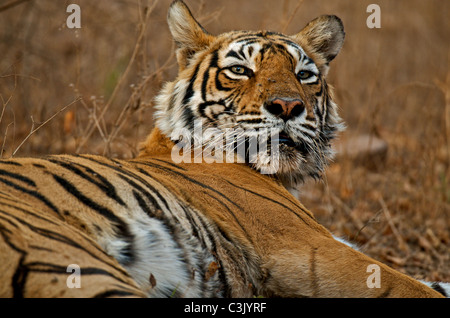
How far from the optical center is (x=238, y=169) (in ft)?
10.7

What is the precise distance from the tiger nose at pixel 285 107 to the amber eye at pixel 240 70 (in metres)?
0.37

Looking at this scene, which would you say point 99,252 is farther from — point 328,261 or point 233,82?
point 233,82

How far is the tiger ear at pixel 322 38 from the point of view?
397 centimetres

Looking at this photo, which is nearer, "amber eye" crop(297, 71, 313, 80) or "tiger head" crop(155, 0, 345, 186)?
"tiger head" crop(155, 0, 345, 186)

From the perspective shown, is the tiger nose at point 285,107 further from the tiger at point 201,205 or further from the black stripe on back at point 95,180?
the black stripe on back at point 95,180

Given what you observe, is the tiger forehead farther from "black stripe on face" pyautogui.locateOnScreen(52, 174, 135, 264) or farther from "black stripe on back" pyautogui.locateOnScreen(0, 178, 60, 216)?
"black stripe on back" pyautogui.locateOnScreen(0, 178, 60, 216)

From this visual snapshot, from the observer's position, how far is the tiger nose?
10.5ft

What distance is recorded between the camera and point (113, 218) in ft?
7.44

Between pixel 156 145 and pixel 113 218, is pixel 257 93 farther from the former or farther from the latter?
pixel 113 218

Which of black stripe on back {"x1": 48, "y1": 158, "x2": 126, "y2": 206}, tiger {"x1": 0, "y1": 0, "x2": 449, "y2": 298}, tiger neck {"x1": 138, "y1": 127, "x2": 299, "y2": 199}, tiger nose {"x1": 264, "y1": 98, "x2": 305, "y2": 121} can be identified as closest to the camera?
tiger {"x1": 0, "y1": 0, "x2": 449, "y2": 298}

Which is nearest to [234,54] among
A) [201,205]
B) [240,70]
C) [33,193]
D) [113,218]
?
[240,70]

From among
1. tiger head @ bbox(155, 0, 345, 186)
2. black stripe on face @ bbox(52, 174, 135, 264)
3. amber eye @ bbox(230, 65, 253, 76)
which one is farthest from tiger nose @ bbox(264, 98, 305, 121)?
black stripe on face @ bbox(52, 174, 135, 264)

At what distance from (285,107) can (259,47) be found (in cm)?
56

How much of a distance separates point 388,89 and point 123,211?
7.17 m
